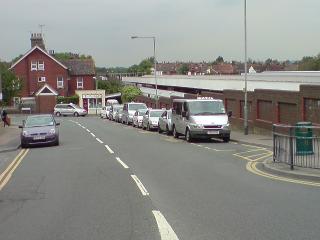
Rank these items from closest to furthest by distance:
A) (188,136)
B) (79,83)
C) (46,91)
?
(188,136)
(46,91)
(79,83)

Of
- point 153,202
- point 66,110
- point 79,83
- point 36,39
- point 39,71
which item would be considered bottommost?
point 66,110

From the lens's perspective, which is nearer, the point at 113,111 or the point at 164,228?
the point at 164,228

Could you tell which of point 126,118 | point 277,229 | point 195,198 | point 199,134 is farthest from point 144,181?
point 126,118

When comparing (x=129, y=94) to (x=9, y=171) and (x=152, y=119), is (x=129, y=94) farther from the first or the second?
(x=9, y=171)

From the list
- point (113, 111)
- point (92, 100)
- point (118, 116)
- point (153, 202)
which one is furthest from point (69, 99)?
point (153, 202)

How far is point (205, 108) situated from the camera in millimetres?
27328

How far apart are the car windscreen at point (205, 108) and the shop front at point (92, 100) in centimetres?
6768

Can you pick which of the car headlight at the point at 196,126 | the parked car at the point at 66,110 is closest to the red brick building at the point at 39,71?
the parked car at the point at 66,110

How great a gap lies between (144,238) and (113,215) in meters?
1.73

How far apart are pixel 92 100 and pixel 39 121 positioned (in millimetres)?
68333

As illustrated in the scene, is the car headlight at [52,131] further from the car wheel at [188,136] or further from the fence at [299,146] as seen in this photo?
the fence at [299,146]

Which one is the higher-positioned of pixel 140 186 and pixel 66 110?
pixel 140 186

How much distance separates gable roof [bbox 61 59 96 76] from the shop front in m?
4.80

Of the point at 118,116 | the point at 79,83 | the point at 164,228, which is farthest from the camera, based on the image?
the point at 79,83
